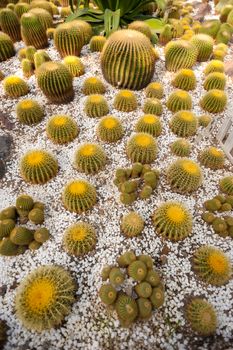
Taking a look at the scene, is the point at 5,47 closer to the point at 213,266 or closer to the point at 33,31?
the point at 33,31

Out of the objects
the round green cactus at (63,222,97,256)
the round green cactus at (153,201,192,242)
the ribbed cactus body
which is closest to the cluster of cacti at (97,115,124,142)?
the round green cactus at (153,201,192,242)

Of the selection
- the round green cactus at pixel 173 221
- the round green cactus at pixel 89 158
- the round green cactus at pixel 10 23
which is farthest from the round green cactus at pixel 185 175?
the round green cactus at pixel 10 23

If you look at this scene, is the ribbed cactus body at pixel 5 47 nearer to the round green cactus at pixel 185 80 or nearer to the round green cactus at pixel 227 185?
the round green cactus at pixel 185 80

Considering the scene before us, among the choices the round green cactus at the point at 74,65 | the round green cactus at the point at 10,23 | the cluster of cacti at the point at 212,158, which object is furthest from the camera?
the round green cactus at the point at 10,23

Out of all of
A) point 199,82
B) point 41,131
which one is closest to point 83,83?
point 41,131

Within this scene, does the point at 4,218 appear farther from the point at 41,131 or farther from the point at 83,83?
the point at 83,83

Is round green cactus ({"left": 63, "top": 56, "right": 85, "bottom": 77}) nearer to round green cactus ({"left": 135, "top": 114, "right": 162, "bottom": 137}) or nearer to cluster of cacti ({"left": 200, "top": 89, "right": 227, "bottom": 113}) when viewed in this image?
round green cactus ({"left": 135, "top": 114, "right": 162, "bottom": 137})

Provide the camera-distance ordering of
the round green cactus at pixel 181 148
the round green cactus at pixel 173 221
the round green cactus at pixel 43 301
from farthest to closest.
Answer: the round green cactus at pixel 181 148
the round green cactus at pixel 173 221
the round green cactus at pixel 43 301
